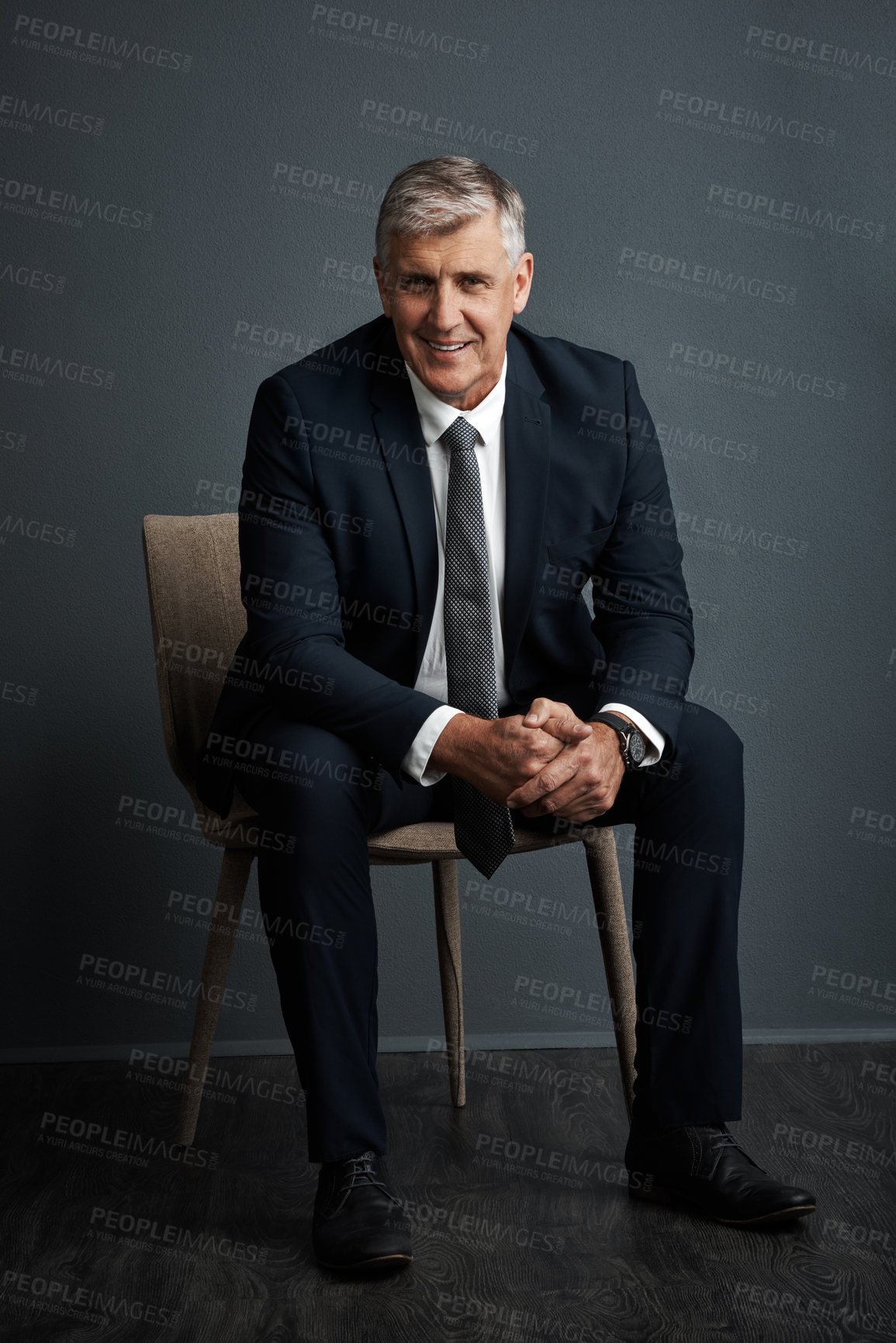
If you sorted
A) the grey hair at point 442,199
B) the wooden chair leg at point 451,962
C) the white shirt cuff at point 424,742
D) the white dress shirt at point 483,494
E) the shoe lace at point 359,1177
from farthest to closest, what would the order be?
the wooden chair leg at point 451,962, the white dress shirt at point 483,494, the grey hair at point 442,199, the white shirt cuff at point 424,742, the shoe lace at point 359,1177

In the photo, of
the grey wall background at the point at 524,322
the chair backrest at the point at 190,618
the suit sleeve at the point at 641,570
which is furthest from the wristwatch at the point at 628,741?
the grey wall background at the point at 524,322

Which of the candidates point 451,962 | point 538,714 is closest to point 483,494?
point 538,714

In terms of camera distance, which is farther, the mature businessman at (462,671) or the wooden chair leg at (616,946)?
the wooden chair leg at (616,946)

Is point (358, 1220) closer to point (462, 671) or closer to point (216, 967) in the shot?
point (216, 967)

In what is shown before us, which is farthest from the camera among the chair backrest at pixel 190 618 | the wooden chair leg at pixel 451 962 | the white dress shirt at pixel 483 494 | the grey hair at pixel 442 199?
the wooden chair leg at pixel 451 962

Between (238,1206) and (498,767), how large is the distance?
0.74 meters

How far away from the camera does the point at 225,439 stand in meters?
2.33

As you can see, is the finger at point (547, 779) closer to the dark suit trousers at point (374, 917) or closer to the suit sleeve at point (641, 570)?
the dark suit trousers at point (374, 917)

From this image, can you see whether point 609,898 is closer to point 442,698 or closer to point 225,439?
point 442,698

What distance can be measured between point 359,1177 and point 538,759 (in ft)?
1.86

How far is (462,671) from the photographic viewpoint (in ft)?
5.72

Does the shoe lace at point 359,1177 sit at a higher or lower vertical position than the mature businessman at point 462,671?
lower

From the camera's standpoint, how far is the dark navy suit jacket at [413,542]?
1725 millimetres

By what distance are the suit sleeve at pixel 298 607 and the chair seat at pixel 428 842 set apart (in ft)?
0.28
